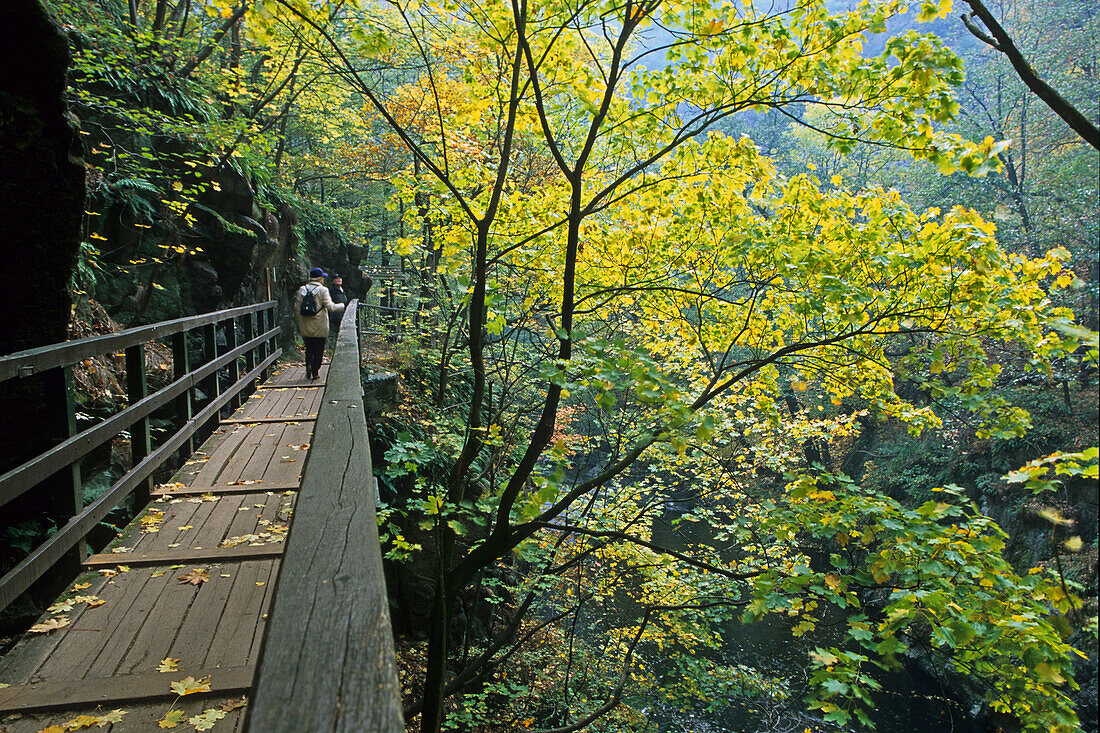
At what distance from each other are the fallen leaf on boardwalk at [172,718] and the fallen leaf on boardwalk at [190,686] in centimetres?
8

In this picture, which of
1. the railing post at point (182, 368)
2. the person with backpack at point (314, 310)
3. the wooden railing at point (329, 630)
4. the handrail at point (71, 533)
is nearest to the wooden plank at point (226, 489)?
the handrail at point (71, 533)

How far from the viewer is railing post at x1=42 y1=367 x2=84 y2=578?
9.18 ft

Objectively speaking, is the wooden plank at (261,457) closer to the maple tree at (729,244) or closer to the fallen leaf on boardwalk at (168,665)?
the maple tree at (729,244)

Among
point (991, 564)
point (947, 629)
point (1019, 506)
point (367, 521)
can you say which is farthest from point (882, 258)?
point (1019, 506)

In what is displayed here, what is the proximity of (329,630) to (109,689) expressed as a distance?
192 cm

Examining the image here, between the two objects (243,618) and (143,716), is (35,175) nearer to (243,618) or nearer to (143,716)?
(243,618)

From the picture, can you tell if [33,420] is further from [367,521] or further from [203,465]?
[367,521]

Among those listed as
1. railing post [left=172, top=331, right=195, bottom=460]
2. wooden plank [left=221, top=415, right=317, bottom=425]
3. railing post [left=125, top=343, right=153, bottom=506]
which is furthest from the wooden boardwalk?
wooden plank [left=221, top=415, right=317, bottom=425]

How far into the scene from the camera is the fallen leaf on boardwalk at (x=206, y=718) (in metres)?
1.95

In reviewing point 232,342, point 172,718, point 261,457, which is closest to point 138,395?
point 261,457

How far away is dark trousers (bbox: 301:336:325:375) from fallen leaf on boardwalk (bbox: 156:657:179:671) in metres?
6.31

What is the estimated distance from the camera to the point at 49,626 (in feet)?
8.07

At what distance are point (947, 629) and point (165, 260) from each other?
32.9 feet

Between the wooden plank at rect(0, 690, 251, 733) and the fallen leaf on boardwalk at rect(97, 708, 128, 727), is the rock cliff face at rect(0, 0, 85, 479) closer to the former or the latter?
the wooden plank at rect(0, 690, 251, 733)
